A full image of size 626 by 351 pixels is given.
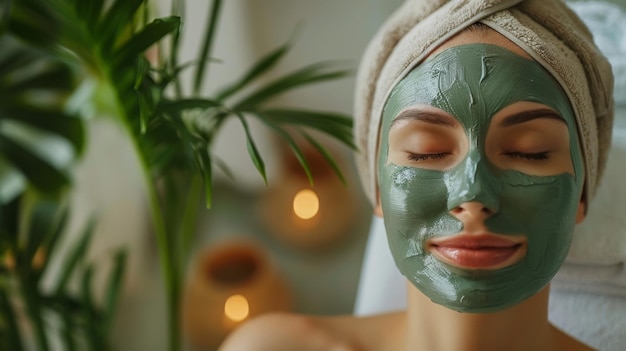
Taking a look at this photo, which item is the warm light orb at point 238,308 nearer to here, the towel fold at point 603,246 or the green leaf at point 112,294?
the green leaf at point 112,294

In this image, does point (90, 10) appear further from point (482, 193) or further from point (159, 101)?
point (482, 193)

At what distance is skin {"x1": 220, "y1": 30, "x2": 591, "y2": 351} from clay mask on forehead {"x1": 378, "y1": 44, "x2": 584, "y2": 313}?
1 centimetres

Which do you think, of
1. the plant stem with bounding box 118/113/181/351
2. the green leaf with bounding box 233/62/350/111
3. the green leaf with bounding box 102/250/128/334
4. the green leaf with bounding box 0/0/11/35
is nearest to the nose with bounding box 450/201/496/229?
the green leaf with bounding box 233/62/350/111

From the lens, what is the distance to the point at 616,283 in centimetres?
91

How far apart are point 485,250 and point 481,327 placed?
0.13m

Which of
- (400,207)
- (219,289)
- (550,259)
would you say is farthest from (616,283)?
(219,289)

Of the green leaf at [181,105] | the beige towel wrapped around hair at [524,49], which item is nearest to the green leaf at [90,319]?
A: the green leaf at [181,105]

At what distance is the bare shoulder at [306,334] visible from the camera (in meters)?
0.88

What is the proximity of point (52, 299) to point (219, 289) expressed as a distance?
356 mm

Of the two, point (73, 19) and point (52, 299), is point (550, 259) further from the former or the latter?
point (52, 299)

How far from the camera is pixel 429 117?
681 millimetres

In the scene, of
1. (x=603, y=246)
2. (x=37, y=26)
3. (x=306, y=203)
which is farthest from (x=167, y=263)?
(x=603, y=246)

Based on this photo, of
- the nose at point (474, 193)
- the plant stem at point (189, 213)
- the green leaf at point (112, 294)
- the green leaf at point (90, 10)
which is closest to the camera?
→ the nose at point (474, 193)

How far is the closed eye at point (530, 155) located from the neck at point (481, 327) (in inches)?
6.5
